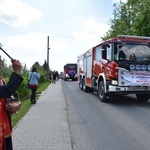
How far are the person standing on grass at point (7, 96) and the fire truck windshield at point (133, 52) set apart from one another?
388 inches

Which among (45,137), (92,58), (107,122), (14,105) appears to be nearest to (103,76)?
(92,58)

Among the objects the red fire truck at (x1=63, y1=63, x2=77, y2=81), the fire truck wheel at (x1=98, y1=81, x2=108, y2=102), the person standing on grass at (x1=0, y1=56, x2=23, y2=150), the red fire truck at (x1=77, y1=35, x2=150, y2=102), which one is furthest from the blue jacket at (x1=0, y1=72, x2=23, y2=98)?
the red fire truck at (x1=63, y1=63, x2=77, y2=81)

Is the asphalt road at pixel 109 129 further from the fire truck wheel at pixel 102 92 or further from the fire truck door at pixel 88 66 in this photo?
the fire truck door at pixel 88 66

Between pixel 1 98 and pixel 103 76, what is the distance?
11.0 metres

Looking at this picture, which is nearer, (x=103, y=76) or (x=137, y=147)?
(x=137, y=147)

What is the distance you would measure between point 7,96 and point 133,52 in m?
10.5

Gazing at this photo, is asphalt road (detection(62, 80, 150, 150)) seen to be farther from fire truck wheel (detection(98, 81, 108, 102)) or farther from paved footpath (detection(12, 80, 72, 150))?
fire truck wheel (detection(98, 81, 108, 102))

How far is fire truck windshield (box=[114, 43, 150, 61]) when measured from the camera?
A: 1271 centimetres

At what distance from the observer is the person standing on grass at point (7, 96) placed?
2.96 m

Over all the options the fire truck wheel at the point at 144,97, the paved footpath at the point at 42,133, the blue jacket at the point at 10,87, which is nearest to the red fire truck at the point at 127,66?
the fire truck wheel at the point at 144,97

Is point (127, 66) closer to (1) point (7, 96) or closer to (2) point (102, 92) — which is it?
(2) point (102, 92)

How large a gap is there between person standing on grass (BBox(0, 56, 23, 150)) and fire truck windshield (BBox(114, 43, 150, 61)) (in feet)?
32.3

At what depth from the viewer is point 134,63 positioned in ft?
41.8

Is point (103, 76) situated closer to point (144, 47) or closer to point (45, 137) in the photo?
point (144, 47)
